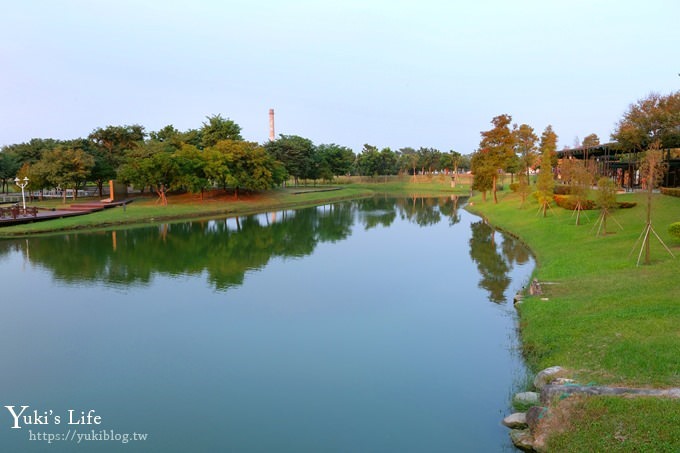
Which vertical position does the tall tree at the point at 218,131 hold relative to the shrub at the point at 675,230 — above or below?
above

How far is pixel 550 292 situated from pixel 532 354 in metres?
4.68

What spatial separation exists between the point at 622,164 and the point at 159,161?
44.8 m

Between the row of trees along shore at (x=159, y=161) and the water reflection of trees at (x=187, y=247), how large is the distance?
30.6ft

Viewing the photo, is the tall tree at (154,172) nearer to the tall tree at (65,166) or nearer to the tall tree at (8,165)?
the tall tree at (65,166)

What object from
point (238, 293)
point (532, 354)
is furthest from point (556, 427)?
point (238, 293)

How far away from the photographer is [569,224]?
3012 centimetres

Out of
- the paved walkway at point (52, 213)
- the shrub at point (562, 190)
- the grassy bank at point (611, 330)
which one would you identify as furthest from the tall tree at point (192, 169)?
the grassy bank at point (611, 330)

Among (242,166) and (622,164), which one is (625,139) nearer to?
(622,164)

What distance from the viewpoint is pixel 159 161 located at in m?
49.6

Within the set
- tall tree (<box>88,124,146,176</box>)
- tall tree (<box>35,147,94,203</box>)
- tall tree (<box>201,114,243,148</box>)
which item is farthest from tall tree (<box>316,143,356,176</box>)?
tall tree (<box>35,147,94,203</box>)

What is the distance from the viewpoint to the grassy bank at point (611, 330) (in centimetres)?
782

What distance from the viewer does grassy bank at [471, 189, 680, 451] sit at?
7.82m

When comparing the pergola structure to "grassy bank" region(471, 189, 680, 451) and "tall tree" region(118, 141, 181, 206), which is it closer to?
"grassy bank" region(471, 189, 680, 451)

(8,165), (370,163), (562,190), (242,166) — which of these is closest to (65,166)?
(8,165)
